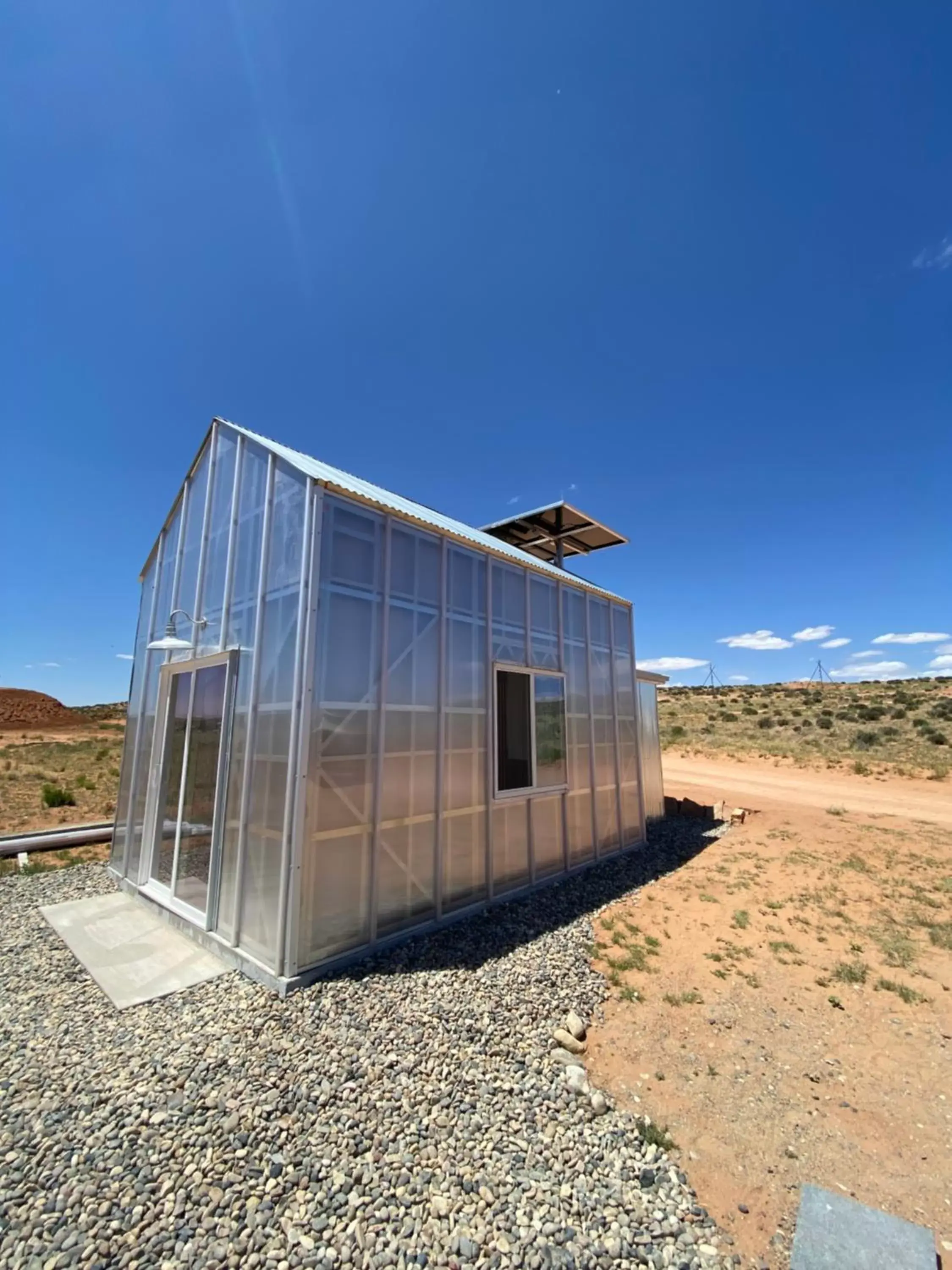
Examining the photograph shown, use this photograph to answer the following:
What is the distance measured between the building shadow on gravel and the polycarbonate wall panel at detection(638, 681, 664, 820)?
1.71 metres

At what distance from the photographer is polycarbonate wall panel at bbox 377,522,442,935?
5863 millimetres

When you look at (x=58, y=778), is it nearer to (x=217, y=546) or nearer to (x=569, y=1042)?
(x=217, y=546)

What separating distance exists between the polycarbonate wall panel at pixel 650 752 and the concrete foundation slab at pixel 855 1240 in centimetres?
924

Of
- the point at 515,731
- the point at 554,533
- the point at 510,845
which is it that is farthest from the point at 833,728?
the point at 510,845

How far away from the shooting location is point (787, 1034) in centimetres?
480

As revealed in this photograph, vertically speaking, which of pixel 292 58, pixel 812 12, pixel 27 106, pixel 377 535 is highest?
pixel 812 12

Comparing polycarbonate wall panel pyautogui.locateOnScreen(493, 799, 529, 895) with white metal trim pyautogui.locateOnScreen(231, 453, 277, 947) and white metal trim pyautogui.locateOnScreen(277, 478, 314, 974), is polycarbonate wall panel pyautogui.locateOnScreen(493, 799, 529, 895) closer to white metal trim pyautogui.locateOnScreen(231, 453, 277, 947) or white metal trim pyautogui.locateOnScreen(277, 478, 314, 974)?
white metal trim pyautogui.locateOnScreen(277, 478, 314, 974)

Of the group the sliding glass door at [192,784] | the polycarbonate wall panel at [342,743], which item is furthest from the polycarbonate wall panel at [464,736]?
the sliding glass door at [192,784]

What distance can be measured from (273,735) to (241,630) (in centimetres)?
164

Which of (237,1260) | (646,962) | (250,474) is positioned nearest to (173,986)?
(237,1260)

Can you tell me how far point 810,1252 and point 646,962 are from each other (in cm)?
354

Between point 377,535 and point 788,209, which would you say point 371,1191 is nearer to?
point 377,535

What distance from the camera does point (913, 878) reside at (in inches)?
351

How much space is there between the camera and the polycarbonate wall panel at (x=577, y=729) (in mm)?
9133
